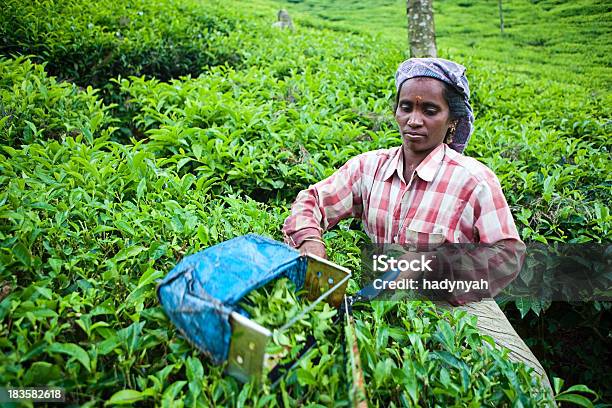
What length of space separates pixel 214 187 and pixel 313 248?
108 centimetres

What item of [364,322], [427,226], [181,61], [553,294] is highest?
[181,61]

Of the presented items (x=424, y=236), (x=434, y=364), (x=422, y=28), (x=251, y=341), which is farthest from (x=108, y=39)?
(x=434, y=364)

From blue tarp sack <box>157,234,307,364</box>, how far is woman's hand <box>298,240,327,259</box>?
1.25 feet

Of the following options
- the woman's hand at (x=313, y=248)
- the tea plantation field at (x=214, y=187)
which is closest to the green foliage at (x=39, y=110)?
the tea plantation field at (x=214, y=187)

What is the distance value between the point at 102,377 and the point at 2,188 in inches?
49.7

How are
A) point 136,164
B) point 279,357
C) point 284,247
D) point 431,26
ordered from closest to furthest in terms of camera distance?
1. point 279,357
2. point 284,247
3. point 136,164
4. point 431,26

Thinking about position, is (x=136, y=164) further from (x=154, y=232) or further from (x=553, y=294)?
(x=553, y=294)

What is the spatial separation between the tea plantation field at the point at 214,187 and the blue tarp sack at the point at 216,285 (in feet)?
0.34

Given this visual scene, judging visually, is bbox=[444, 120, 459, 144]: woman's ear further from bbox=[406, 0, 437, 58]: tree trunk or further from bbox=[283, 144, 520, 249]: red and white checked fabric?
bbox=[406, 0, 437, 58]: tree trunk

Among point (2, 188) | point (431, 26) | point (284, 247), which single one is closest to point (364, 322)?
point (284, 247)

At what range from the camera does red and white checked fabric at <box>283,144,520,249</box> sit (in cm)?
178

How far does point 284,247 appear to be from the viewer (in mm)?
1367

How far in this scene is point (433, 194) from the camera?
1.85 metres

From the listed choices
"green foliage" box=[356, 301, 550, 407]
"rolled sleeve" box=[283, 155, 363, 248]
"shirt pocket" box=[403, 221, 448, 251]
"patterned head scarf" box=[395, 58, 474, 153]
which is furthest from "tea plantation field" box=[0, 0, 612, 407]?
"patterned head scarf" box=[395, 58, 474, 153]
